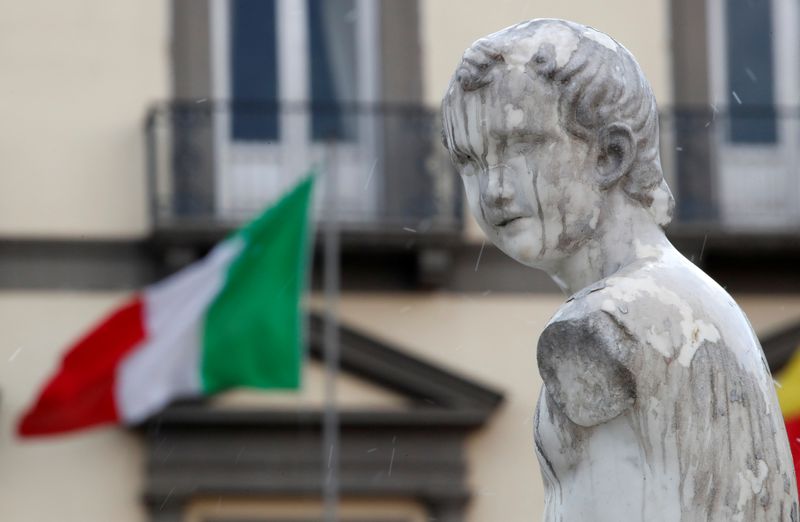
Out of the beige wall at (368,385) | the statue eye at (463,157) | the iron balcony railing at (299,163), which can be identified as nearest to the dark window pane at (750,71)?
the beige wall at (368,385)

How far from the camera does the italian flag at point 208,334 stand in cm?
1284

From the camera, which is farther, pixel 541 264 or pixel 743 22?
pixel 743 22

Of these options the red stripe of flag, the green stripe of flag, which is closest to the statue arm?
the green stripe of flag

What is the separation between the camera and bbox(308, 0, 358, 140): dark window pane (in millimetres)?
15234

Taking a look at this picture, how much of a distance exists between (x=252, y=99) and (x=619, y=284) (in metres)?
13.2

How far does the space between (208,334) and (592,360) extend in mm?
10932

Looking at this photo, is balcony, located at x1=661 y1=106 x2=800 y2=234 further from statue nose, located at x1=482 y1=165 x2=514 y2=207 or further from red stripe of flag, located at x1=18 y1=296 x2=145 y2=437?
statue nose, located at x1=482 y1=165 x2=514 y2=207

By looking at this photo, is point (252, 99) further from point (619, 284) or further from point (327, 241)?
point (619, 284)

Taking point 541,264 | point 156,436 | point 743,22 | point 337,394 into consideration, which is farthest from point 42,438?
point 541,264

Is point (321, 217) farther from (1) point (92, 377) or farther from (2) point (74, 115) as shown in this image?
(1) point (92, 377)

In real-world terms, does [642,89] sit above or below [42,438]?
above

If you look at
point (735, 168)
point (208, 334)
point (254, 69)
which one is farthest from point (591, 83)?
point (735, 168)

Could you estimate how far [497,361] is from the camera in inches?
580

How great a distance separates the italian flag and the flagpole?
0.96m
